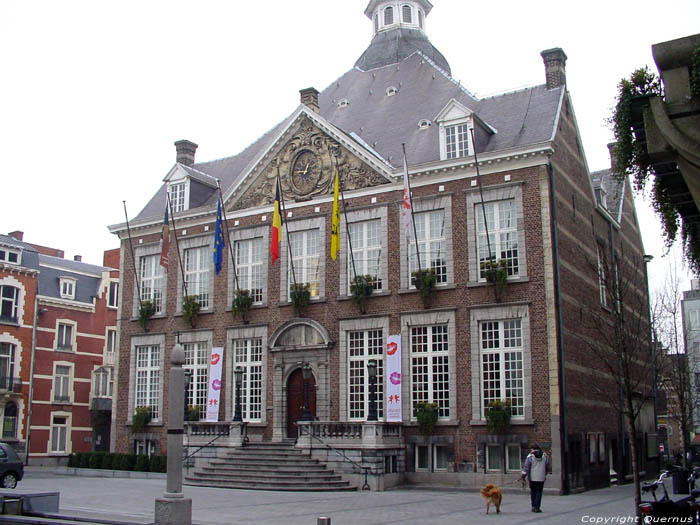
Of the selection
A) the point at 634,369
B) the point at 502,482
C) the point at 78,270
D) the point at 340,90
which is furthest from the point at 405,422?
the point at 78,270

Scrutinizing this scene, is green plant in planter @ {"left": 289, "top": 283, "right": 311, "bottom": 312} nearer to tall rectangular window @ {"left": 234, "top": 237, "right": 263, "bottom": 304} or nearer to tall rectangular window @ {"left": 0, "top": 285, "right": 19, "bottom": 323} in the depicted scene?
tall rectangular window @ {"left": 234, "top": 237, "right": 263, "bottom": 304}

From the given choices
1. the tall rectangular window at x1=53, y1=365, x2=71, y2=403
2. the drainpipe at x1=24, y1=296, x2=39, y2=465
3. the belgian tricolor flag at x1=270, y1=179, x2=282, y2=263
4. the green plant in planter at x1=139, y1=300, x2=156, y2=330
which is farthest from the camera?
the tall rectangular window at x1=53, y1=365, x2=71, y2=403

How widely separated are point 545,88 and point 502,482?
14.1 meters

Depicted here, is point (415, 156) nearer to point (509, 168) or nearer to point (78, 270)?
point (509, 168)

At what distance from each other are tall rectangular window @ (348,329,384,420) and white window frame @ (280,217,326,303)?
2.31 meters

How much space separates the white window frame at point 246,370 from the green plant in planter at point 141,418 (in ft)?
13.5

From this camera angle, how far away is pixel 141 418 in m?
31.7

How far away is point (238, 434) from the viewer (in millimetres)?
27438

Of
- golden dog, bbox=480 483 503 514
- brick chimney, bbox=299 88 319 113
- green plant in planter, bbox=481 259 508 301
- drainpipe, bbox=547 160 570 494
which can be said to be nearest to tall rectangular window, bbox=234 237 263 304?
brick chimney, bbox=299 88 319 113

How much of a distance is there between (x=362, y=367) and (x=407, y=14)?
18.6m

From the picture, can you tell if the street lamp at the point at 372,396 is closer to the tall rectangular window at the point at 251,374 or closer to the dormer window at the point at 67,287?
the tall rectangular window at the point at 251,374

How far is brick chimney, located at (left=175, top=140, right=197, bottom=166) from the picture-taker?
123 ft

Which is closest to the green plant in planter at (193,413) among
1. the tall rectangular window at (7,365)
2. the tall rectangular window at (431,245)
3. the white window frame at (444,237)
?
the white window frame at (444,237)

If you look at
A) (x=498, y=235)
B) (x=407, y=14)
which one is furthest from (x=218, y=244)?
(x=407, y=14)
